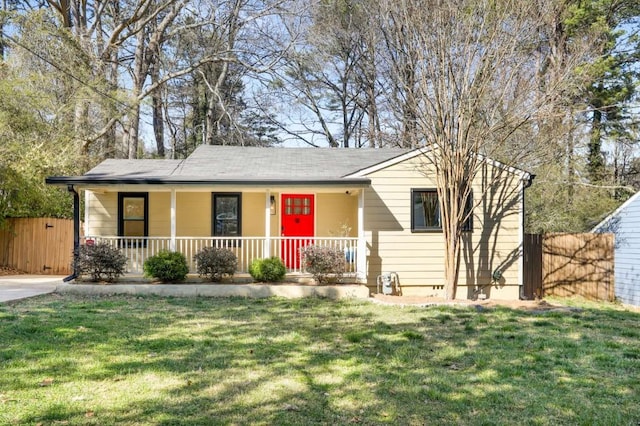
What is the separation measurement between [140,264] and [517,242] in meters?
9.17

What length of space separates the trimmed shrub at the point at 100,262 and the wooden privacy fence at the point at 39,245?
12.3ft

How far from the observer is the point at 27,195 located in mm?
12750

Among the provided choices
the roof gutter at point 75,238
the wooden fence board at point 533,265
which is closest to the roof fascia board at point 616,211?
the wooden fence board at point 533,265

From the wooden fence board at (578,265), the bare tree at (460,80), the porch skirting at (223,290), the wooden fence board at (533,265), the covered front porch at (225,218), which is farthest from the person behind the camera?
the wooden fence board at (533,265)

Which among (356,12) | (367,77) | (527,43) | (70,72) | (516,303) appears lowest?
(516,303)

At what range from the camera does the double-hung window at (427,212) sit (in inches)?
420

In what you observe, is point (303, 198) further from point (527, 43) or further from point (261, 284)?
point (527, 43)

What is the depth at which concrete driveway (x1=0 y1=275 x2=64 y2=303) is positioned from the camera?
8867 millimetres

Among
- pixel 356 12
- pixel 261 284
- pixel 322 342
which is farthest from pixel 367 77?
pixel 322 342

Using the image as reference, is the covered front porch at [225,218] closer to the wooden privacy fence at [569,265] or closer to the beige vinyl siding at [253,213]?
the beige vinyl siding at [253,213]

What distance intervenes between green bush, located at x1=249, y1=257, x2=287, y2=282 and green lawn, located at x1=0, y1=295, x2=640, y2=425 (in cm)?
208

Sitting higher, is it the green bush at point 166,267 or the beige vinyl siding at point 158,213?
the beige vinyl siding at point 158,213

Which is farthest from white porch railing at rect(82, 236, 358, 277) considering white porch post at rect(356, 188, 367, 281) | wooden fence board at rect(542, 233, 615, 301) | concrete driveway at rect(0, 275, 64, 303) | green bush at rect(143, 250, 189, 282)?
wooden fence board at rect(542, 233, 615, 301)

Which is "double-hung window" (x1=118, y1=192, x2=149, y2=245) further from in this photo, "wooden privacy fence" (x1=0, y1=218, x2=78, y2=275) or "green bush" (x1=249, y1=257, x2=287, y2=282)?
"green bush" (x1=249, y1=257, x2=287, y2=282)
